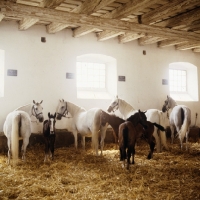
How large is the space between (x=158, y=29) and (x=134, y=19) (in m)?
0.65

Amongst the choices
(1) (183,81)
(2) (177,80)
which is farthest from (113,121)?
(1) (183,81)

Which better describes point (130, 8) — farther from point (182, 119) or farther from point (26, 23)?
point (182, 119)

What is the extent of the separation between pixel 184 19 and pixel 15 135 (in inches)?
181

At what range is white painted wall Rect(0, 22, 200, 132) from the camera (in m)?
7.43

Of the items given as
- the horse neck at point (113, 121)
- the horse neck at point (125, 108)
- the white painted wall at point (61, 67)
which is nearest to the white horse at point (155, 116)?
the horse neck at point (125, 108)

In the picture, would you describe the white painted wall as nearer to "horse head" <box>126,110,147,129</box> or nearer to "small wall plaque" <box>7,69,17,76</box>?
"small wall plaque" <box>7,69,17,76</box>

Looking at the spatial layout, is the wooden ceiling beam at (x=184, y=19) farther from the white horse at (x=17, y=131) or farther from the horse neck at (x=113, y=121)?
the white horse at (x=17, y=131)

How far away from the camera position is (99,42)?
8727 mm

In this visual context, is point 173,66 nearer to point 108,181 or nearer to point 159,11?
point 159,11

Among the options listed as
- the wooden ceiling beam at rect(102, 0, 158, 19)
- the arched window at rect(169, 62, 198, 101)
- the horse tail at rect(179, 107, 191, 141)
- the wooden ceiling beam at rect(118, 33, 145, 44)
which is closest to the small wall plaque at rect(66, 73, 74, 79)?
the wooden ceiling beam at rect(118, 33, 145, 44)

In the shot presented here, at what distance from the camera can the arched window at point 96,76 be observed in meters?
8.86

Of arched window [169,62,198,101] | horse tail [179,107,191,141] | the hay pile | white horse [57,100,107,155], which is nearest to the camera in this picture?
the hay pile

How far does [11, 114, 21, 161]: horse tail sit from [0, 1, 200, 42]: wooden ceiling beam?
6.89 feet

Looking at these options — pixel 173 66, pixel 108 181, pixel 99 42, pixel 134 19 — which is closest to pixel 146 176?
pixel 108 181
